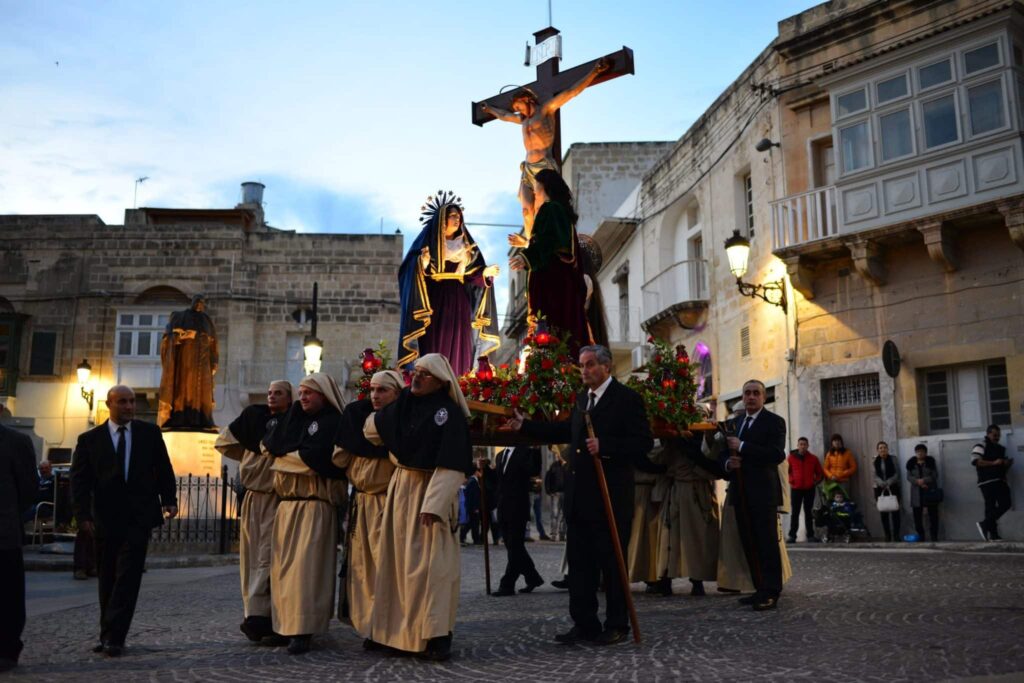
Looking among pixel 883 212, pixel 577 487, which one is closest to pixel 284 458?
pixel 577 487

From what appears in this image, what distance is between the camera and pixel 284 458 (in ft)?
21.9

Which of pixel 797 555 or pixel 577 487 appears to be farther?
pixel 797 555

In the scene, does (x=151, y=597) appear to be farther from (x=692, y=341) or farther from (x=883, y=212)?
(x=692, y=341)


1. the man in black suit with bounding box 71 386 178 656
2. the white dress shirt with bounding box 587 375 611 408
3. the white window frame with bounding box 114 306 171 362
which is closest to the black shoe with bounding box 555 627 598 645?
the white dress shirt with bounding box 587 375 611 408

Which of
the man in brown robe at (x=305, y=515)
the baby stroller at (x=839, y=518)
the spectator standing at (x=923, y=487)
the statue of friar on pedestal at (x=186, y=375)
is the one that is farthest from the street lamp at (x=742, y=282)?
the man in brown robe at (x=305, y=515)

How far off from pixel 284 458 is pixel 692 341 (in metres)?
19.8

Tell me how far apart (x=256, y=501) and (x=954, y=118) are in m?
14.9

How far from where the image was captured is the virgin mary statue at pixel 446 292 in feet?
32.5

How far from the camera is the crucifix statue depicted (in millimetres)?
9586

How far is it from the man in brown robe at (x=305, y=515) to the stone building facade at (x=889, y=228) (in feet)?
42.9

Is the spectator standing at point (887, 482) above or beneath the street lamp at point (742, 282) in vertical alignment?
beneath

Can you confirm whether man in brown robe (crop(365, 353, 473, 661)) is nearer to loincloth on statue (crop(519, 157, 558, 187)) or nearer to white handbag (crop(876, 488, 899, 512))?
loincloth on statue (crop(519, 157, 558, 187))

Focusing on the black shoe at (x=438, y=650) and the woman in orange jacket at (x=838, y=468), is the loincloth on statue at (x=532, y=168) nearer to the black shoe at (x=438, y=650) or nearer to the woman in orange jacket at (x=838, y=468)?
the black shoe at (x=438, y=650)

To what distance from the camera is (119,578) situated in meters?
6.48
